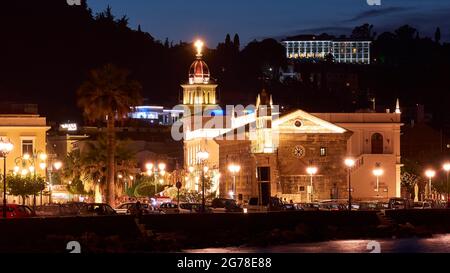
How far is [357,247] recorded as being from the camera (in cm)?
6069

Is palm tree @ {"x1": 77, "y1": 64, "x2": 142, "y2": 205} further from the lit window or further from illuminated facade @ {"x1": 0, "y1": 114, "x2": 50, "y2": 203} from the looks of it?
the lit window

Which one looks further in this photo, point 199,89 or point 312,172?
point 199,89

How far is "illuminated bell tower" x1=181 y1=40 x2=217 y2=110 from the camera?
135 meters

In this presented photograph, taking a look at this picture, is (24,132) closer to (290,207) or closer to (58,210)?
(58,210)

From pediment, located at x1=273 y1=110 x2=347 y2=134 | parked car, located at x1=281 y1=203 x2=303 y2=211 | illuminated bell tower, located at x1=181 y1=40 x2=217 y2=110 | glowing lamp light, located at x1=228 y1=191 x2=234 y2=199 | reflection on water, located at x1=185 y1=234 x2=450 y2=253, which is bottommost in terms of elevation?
reflection on water, located at x1=185 y1=234 x2=450 y2=253

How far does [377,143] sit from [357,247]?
5244cm

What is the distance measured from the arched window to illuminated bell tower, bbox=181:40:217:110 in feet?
86.9

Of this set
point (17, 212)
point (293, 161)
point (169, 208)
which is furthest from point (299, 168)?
point (17, 212)

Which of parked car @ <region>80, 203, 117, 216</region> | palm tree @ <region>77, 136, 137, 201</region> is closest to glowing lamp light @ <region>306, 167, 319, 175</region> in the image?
palm tree @ <region>77, 136, 137, 201</region>

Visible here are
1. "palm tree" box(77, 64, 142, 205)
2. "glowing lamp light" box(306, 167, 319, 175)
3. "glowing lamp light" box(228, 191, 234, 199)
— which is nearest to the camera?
"palm tree" box(77, 64, 142, 205)

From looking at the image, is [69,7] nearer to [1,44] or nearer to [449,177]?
[1,44]

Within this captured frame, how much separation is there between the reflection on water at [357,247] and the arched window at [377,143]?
152 ft

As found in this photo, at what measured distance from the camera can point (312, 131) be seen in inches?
3952
